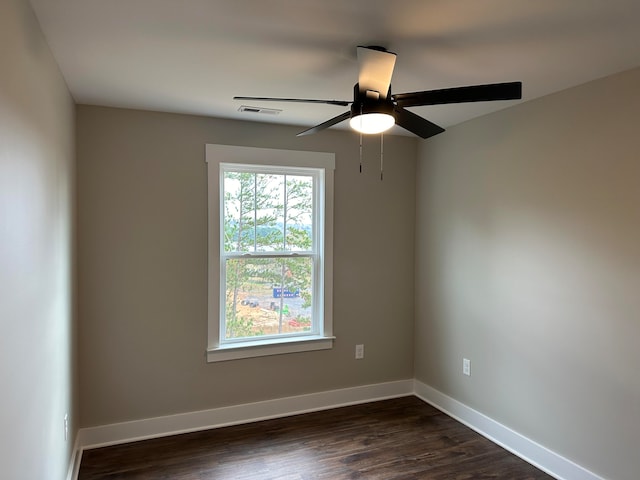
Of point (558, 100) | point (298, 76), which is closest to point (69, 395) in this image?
point (298, 76)

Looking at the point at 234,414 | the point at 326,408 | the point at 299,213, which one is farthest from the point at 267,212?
the point at 326,408

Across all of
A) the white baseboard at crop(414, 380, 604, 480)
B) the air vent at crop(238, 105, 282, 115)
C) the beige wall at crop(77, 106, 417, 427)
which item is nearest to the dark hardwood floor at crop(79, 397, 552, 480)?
the white baseboard at crop(414, 380, 604, 480)

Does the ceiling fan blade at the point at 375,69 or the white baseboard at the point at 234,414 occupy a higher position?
the ceiling fan blade at the point at 375,69

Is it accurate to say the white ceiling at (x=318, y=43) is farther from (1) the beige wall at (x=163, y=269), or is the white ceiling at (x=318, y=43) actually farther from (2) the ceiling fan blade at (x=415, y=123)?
(1) the beige wall at (x=163, y=269)

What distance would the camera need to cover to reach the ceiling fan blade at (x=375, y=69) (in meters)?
1.81

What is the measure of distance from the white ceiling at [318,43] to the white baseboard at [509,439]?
2263 millimetres

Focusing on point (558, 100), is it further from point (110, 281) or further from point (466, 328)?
point (110, 281)

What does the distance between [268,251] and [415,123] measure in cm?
179

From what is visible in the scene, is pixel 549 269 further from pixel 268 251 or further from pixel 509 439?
pixel 268 251

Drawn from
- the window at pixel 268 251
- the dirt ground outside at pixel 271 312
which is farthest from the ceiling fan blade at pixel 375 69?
the dirt ground outside at pixel 271 312

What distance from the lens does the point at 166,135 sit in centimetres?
314

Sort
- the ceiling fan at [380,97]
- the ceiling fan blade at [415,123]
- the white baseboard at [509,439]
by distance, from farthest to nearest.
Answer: the white baseboard at [509,439], the ceiling fan blade at [415,123], the ceiling fan at [380,97]

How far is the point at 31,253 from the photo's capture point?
5.39ft

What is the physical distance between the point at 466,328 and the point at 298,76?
7.50 feet
